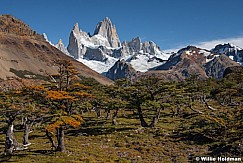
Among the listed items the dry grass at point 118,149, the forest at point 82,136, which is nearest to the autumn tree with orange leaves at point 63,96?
the forest at point 82,136

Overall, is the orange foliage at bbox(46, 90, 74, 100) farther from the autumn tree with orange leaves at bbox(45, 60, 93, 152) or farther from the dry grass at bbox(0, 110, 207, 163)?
the dry grass at bbox(0, 110, 207, 163)

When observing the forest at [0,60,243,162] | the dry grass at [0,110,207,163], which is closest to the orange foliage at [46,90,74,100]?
the forest at [0,60,243,162]

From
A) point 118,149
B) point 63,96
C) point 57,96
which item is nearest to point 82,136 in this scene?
point 118,149

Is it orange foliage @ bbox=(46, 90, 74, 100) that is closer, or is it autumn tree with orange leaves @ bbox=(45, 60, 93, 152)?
orange foliage @ bbox=(46, 90, 74, 100)

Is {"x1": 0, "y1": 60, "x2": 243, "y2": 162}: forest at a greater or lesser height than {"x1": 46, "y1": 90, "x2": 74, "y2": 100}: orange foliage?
lesser

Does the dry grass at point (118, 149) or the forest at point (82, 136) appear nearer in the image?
the forest at point (82, 136)

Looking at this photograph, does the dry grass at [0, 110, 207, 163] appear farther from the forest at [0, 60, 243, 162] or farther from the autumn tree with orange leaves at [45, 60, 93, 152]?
the autumn tree with orange leaves at [45, 60, 93, 152]

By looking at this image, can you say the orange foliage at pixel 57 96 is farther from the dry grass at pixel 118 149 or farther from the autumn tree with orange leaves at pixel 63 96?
the dry grass at pixel 118 149

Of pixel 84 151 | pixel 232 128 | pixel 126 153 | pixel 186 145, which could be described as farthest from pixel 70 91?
pixel 232 128

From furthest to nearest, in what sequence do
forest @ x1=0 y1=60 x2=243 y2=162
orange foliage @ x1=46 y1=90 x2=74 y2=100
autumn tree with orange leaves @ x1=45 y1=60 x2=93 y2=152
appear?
forest @ x1=0 y1=60 x2=243 y2=162 < autumn tree with orange leaves @ x1=45 y1=60 x2=93 y2=152 < orange foliage @ x1=46 y1=90 x2=74 y2=100

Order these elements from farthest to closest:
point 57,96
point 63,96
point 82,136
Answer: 1. point 82,136
2. point 63,96
3. point 57,96

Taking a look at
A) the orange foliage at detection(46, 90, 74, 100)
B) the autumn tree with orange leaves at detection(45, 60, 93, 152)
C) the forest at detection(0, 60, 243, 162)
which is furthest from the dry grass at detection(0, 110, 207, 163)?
the orange foliage at detection(46, 90, 74, 100)

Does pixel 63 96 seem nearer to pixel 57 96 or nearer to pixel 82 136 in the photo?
pixel 57 96

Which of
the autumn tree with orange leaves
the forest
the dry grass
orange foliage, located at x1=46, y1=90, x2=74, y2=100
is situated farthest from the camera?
the dry grass
